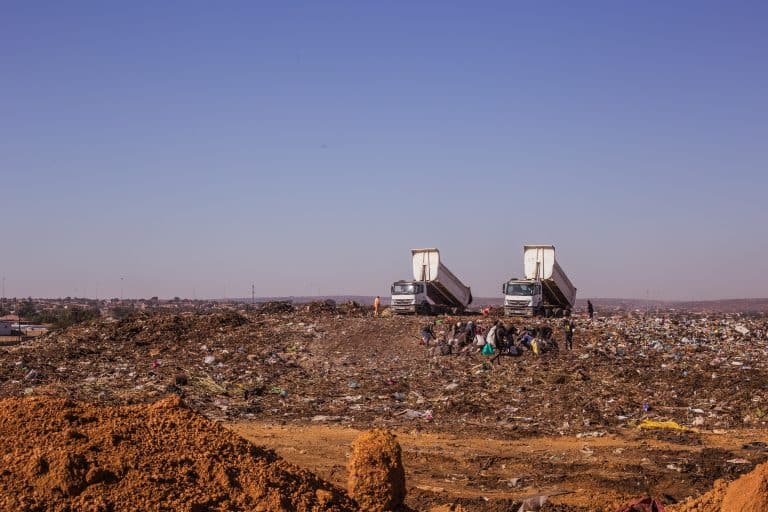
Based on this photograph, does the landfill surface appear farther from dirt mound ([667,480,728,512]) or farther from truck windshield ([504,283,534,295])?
truck windshield ([504,283,534,295])

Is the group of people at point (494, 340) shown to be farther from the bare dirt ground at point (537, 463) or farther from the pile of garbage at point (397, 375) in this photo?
the bare dirt ground at point (537, 463)

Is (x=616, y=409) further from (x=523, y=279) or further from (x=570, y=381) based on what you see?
(x=523, y=279)

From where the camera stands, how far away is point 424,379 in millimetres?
15898

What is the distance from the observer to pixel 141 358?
63.2 feet

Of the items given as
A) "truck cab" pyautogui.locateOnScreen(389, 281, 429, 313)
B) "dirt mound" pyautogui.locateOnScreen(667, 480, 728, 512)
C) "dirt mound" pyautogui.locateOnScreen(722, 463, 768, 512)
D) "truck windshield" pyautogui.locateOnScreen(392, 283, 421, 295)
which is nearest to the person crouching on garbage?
"truck cab" pyautogui.locateOnScreen(389, 281, 429, 313)

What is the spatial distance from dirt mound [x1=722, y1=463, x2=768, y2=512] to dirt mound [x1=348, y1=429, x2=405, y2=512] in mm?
2278

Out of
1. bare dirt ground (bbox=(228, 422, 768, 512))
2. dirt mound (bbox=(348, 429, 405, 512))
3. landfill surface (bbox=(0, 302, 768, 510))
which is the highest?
dirt mound (bbox=(348, 429, 405, 512))

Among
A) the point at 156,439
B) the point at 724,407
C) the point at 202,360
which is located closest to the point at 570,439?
the point at 724,407

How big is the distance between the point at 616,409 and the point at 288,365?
28.1 ft

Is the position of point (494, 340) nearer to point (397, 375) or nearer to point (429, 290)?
point (397, 375)

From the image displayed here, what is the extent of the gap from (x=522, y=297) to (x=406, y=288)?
16.3 ft

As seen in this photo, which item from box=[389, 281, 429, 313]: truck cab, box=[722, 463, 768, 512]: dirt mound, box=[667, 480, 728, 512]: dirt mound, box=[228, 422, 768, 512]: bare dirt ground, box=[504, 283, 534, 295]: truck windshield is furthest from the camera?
box=[389, 281, 429, 313]: truck cab

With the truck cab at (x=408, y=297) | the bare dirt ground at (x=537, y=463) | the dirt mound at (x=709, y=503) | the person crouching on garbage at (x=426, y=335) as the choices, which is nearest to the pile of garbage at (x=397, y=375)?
the person crouching on garbage at (x=426, y=335)

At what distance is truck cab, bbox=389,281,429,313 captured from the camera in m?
31.3
